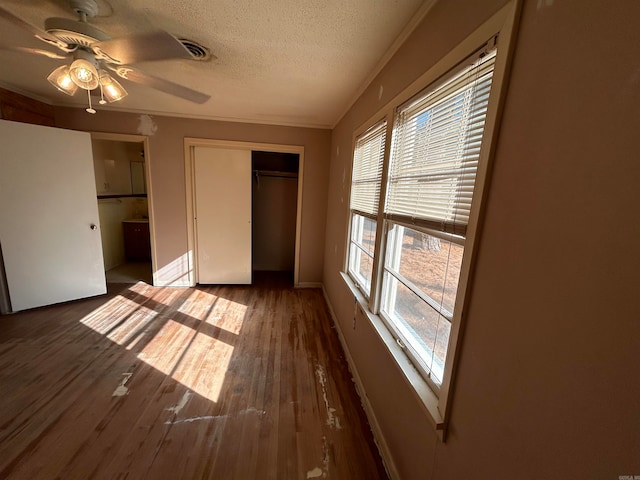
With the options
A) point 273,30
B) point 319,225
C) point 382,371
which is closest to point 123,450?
point 382,371

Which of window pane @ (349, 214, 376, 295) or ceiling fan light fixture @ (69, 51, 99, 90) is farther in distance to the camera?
window pane @ (349, 214, 376, 295)

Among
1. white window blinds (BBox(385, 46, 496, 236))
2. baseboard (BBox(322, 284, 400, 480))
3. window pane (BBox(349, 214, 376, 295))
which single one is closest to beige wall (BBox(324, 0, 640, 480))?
white window blinds (BBox(385, 46, 496, 236))

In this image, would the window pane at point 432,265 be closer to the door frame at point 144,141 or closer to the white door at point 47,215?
the door frame at point 144,141

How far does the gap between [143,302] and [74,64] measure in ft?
8.36

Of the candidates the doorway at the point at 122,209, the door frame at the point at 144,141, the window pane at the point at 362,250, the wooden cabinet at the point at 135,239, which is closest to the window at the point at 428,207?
the window pane at the point at 362,250

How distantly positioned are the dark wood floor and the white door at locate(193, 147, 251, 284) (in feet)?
3.10

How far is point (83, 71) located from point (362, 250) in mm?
2187

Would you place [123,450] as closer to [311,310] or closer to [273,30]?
[311,310]

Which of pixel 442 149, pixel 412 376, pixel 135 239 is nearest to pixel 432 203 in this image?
pixel 442 149

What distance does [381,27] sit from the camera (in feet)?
4.40

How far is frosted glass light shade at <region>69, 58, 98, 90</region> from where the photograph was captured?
1.37 m

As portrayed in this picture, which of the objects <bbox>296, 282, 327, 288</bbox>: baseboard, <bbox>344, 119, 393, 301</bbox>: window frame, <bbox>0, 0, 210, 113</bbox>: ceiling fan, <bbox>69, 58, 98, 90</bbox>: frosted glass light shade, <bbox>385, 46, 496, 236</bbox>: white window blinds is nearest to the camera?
<bbox>385, 46, 496, 236</bbox>: white window blinds

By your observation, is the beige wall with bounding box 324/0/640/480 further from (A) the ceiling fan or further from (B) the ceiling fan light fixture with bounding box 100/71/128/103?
(B) the ceiling fan light fixture with bounding box 100/71/128/103

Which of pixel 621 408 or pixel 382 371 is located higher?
pixel 621 408
